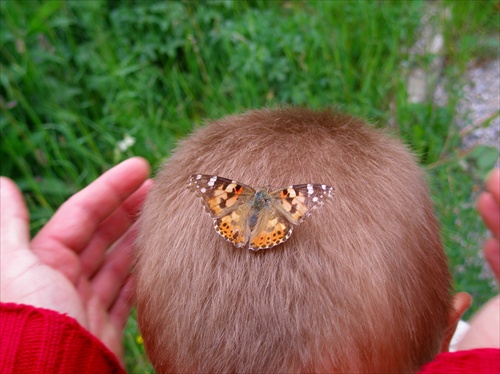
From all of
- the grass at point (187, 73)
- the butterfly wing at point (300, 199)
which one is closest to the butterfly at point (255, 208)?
the butterfly wing at point (300, 199)

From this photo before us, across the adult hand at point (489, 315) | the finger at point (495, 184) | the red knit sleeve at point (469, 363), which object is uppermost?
the finger at point (495, 184)

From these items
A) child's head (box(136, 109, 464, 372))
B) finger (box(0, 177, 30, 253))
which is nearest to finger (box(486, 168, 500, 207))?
child's head (box(136, 109, 464, 372))

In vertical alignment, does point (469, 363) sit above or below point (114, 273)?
above

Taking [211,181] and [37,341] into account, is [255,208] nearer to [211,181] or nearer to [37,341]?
[211,181]

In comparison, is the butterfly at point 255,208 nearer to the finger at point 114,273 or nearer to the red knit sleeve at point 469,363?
the red knit sleeve at point 469,363

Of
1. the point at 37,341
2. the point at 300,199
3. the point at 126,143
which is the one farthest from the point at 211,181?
the point at 126,143

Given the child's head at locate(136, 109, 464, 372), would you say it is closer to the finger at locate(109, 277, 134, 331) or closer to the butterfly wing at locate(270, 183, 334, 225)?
the butterfly wing at locate(270, 183, 334, 225)
